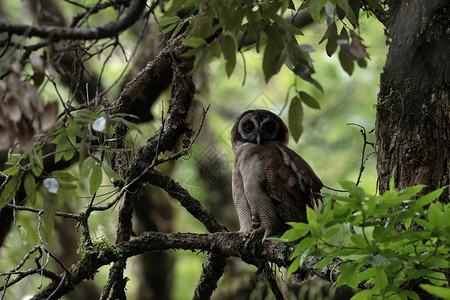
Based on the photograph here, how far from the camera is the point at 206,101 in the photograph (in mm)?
5113

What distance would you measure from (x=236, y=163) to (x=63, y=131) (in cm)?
190

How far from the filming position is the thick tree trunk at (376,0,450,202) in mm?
2594

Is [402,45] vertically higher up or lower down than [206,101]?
lower down

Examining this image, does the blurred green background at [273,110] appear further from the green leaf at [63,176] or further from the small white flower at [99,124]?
the small white flower at [99,124]

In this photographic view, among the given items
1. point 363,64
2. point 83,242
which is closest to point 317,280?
point 83,242

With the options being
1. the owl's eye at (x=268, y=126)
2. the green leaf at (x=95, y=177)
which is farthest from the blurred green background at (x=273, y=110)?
the green leaf at (x=95, y=177)

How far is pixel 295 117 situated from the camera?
1736 mm

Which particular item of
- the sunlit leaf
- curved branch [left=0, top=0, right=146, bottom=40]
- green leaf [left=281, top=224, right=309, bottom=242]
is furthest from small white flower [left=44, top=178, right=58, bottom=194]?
green leaf [left=281, top=224, right=309, bottom=242]

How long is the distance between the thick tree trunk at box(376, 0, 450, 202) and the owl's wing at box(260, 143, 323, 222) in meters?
0.71

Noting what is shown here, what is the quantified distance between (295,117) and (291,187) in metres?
1.71

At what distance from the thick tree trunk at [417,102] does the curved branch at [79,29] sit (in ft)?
4.42

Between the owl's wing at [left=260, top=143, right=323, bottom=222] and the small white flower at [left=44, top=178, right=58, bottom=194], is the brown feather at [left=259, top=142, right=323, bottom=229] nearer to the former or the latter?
the owl's wing at [left=260, top=143, right=323, bottom=222]

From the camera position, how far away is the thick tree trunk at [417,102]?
2.59 m

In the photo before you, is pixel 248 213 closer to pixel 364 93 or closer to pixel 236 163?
pixel 236 163
